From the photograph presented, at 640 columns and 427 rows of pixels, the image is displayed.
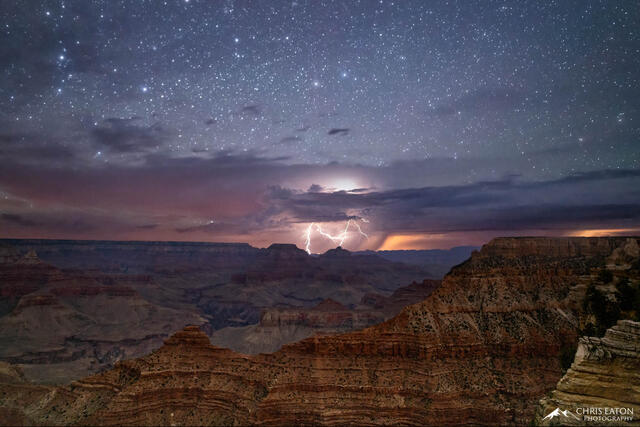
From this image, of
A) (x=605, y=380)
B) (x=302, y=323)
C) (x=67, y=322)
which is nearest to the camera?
(x=605, y=380)

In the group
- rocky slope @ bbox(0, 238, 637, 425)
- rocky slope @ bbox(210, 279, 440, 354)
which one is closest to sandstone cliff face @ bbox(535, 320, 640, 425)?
rocky slope @ bbox(0, 238, 637, 425)

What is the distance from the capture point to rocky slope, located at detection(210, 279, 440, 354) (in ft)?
413

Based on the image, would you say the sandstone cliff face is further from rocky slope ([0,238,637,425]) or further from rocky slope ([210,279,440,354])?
rocky slope ([210,279,440,354])

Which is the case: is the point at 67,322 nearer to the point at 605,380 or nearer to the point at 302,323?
the point at 302,323

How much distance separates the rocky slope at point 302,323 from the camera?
125875mm

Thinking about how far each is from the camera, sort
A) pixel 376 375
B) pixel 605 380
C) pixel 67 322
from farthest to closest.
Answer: pixel 67 322 < pixel 376 375 < pixel 605 380

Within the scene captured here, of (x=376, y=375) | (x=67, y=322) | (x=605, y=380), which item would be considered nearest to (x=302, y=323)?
(x=67, y=322)

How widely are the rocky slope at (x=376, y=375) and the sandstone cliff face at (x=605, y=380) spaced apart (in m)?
22.2

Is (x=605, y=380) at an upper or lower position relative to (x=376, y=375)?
upper

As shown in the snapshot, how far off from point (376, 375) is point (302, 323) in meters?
96.5

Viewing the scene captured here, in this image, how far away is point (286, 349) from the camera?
153ft

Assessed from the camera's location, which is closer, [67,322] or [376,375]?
[376,375]

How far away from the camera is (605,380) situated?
18484mm

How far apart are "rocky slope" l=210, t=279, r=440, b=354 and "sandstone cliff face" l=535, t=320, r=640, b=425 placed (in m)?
108
